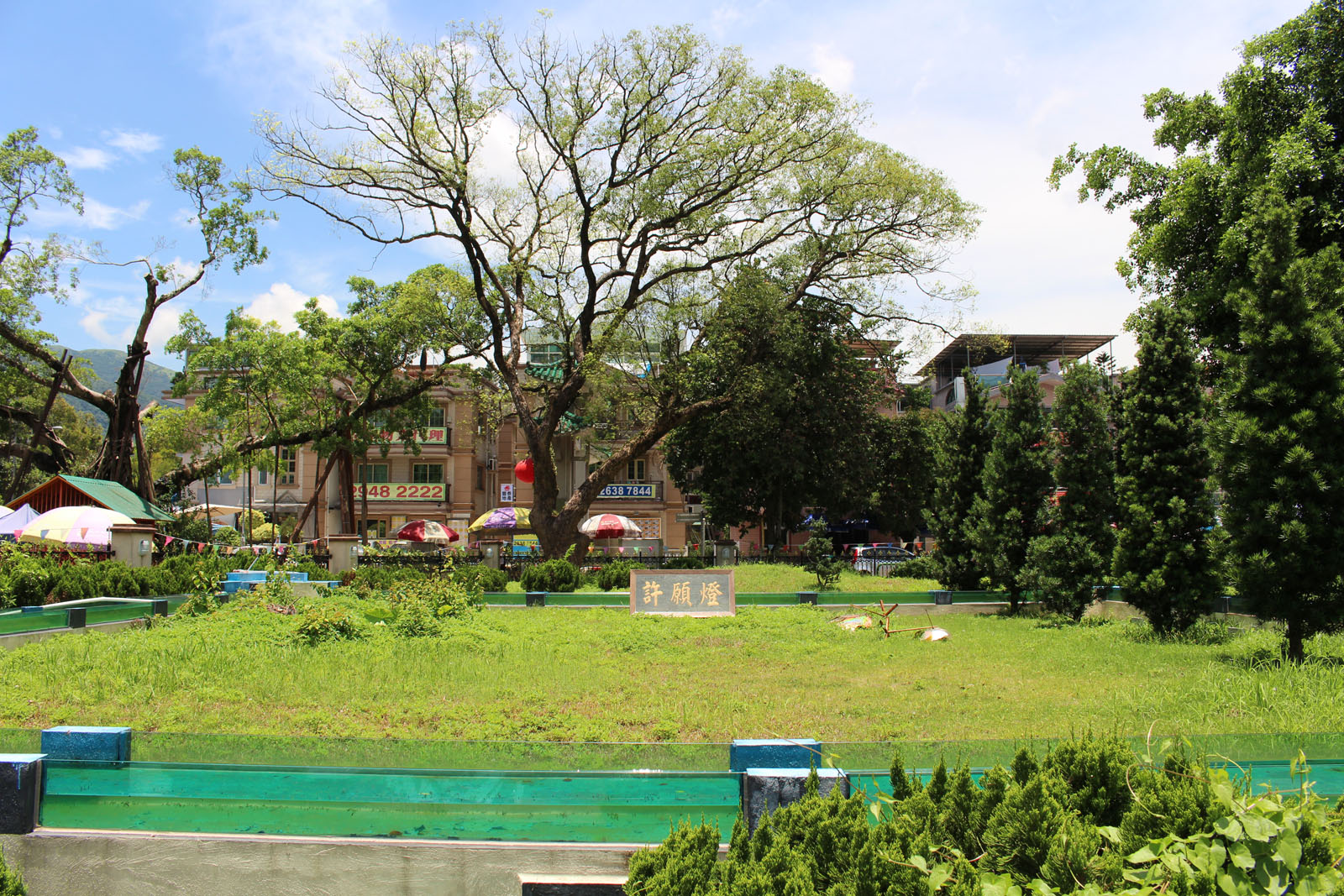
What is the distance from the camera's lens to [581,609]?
15.7 metres

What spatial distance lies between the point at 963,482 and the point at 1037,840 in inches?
614

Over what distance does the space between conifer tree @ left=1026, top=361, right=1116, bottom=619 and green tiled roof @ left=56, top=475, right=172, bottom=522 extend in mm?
20900

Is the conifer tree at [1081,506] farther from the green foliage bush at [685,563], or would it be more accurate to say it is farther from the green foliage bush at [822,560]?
the green foliage bush at [685,563]

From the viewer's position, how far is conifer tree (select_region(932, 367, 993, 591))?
17766 millimetres

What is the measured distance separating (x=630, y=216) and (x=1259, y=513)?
16.5 metres

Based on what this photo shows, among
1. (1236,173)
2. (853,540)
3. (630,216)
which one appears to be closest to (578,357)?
(630,216)

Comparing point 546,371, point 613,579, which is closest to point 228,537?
point 546,371

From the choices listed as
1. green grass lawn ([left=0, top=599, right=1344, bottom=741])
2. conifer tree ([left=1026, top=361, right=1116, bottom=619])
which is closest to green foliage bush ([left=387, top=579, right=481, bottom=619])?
green grass lawn ([left=0, top=599, right=1344, bottom=741])

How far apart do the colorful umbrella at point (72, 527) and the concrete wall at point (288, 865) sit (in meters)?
16.3

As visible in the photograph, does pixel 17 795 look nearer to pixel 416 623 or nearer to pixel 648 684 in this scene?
pixel 648 684

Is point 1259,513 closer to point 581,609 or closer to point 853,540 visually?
point 581,609

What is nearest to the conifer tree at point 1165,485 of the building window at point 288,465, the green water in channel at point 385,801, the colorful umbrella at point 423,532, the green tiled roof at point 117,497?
the green water in channel at point 385,801

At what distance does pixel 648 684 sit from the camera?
9117mm

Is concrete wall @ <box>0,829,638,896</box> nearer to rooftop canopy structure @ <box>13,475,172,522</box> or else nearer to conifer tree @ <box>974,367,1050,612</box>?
conifer tree @ <box>974,367,1050,612</box>
